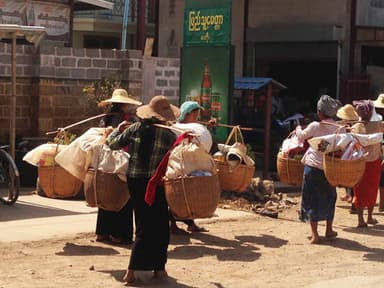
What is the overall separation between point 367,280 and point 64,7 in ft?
38.2

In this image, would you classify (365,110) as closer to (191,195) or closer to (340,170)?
(340,170)

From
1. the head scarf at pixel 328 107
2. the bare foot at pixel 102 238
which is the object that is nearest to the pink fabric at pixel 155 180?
the bare foot at pixel 102 238

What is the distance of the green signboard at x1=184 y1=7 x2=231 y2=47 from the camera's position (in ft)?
42.4

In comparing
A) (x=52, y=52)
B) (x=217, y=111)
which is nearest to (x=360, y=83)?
(x=217, y=111)

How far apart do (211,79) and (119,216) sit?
513 cm

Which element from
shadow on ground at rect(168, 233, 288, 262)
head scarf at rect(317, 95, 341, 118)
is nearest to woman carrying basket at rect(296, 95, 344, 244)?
head scarf at rect(317, 95, 341, 118)

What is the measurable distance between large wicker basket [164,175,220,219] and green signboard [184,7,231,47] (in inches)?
232

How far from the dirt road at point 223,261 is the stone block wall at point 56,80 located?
4574 millimetres

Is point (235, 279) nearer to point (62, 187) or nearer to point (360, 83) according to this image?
point (62, 187)

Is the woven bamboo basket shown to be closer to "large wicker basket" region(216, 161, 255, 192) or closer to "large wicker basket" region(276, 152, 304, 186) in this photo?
"large wicker basket" region(216, 161, 255, 192)

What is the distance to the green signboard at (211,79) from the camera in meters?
12.9

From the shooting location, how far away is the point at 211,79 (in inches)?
518

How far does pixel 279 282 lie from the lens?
23.9ft

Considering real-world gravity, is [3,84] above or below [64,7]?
below
